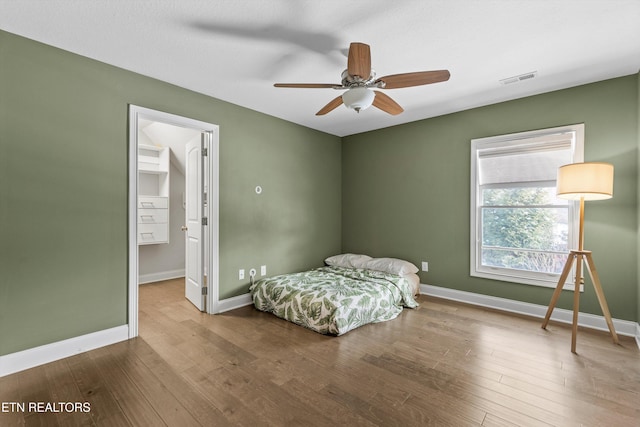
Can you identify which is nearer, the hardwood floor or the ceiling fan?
the hardwood floor

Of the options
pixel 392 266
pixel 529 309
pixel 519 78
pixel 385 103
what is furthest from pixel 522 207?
pixel 385 103

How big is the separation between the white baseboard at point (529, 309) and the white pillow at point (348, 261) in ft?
2.89

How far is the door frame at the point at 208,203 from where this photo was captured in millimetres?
2660

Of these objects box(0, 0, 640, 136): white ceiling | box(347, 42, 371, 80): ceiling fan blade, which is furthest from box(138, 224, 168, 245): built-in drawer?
box(347, 42, 371, 80): ceiling fan blade

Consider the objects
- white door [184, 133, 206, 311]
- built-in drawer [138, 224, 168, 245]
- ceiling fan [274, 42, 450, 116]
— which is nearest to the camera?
ceiling fan [274, 42, 450, 116]

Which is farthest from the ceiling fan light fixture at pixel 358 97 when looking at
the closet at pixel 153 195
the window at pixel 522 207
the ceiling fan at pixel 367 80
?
the closet at pixel 153 195

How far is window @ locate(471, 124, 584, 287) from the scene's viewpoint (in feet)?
10.2

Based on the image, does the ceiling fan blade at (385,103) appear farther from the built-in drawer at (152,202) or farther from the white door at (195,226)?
the built-in drawer at (152,202)

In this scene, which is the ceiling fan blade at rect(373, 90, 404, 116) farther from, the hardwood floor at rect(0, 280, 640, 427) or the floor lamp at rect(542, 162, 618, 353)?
the hardwood floor at rect(0, 280, 640, 427)

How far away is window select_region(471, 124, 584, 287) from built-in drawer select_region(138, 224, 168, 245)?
462cm

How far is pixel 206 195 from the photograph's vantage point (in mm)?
3338

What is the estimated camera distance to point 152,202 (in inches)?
183

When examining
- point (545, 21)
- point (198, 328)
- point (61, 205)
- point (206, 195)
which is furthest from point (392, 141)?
point (61, 205)

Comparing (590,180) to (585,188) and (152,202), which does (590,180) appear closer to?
(585,188)
